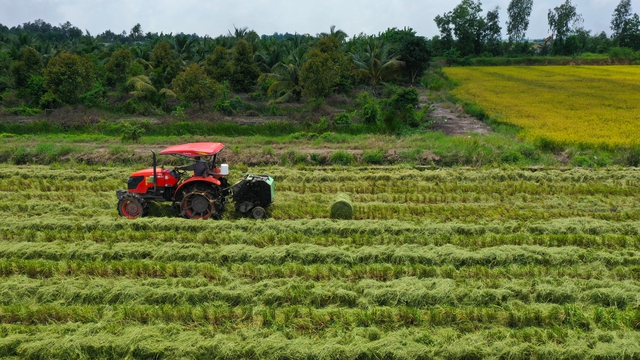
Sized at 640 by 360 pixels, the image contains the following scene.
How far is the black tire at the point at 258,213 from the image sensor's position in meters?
9.52

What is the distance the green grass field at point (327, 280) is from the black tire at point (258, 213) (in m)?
0.43

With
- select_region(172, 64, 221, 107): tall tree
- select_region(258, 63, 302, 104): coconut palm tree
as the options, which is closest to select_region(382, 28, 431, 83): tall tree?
select_region(258, 63, 302, 104): coconut palm tree

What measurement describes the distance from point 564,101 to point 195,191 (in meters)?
23.4

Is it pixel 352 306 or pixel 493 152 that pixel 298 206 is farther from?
pixel 493 152

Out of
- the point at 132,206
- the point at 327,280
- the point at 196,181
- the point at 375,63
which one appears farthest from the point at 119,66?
the point at 327,280

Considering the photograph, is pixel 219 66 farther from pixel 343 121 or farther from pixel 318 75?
pixel 343 121

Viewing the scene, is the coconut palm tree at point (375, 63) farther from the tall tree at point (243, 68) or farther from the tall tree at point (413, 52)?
the tall tree at point (243, 68)

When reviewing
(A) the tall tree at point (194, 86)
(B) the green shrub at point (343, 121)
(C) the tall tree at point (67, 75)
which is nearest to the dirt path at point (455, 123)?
(B) the green shrub at point (343, 121)

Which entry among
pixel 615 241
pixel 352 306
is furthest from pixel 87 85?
pixel 615 241

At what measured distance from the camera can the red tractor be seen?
935cm

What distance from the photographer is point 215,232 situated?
8.70 metres

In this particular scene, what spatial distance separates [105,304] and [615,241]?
8156 millimetres

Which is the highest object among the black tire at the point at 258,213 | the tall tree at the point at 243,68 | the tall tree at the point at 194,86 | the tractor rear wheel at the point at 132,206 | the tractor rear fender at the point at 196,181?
the tall tree at the point at 243,68

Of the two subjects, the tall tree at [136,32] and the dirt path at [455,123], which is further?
the tall tree at [136,32]
